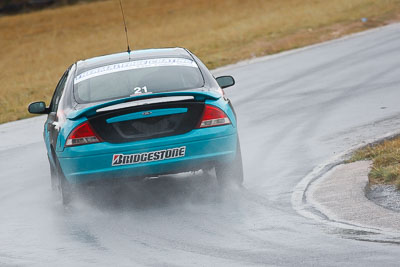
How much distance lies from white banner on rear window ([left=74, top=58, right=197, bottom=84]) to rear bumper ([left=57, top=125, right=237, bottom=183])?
3.72ft

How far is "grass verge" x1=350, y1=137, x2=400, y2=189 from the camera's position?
29.6 feet

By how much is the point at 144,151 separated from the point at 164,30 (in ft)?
117

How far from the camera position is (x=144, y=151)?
892cm

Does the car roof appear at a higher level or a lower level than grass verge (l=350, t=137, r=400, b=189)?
higher

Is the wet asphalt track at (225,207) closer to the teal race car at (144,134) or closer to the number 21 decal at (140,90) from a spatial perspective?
the teal race car at (144,134)

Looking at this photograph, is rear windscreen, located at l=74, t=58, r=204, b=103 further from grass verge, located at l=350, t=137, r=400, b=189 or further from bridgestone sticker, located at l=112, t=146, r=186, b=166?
grass verge, located at l=350, t=137, r=400, b=189

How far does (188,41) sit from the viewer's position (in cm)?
3475

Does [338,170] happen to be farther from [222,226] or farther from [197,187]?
[222,226]

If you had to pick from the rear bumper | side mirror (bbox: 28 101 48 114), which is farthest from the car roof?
the rear bumper

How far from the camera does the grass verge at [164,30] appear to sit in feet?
87.0

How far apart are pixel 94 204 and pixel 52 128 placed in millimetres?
881

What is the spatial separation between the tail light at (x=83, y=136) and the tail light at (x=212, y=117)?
36.7 inches

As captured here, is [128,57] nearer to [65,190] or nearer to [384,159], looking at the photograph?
[65,190]

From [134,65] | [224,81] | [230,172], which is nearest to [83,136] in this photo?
[134,65]
